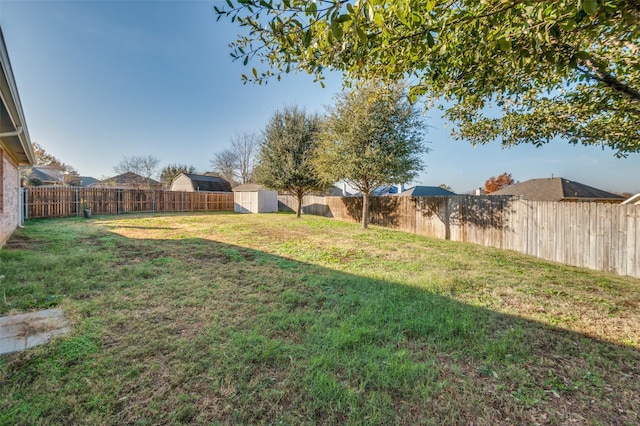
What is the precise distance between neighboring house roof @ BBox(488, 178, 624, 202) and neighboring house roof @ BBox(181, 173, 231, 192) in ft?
98.0

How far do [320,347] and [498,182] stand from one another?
46.5 m

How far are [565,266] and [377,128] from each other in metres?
6.82

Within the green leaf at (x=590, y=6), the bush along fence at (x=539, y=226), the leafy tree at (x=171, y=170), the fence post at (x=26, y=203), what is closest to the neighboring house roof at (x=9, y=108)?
the green leaf at (x=590, y=6)

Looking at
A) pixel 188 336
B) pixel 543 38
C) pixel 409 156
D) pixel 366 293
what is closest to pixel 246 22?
pixel 543 38

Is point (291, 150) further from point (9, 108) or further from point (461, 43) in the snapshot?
point (461, 43)

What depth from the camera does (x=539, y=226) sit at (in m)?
6.32

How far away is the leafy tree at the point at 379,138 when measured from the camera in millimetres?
9422

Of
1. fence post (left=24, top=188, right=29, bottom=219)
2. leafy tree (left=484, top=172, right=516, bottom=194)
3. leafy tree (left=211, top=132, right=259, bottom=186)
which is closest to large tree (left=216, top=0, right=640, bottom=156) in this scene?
fence post (left=24, top=188, right=29, bottom=219)

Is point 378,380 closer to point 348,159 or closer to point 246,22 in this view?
point 246,22

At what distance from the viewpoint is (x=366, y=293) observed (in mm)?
3604

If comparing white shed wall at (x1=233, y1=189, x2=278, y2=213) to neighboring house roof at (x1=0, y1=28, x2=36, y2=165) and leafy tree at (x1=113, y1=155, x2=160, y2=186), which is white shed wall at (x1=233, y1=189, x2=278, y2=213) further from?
leafy tree at (x1=113, y1=155, x2=160, y2=186)

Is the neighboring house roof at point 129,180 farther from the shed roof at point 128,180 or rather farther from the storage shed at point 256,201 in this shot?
the storage shed at point 256,201

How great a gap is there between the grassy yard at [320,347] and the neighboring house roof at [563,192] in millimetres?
13861

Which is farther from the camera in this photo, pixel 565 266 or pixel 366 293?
pixel 565 266
